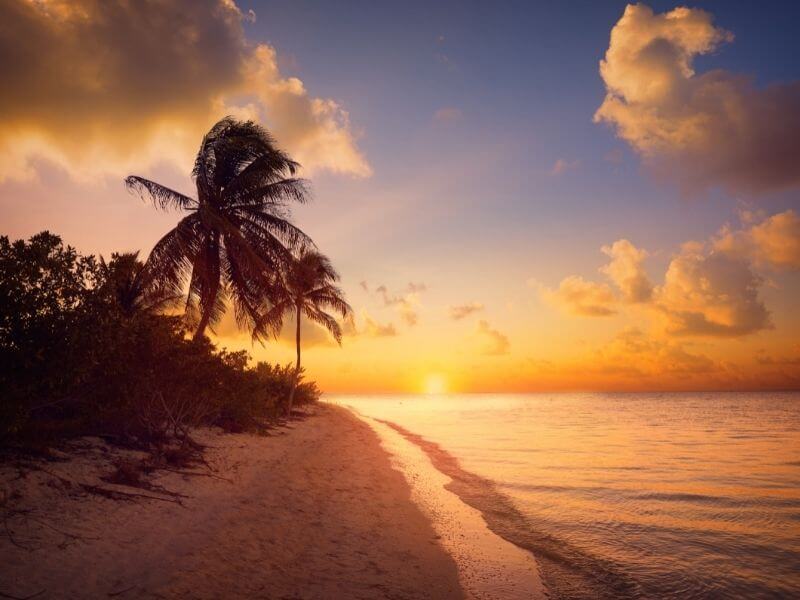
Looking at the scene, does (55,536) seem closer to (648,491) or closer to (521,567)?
(521,567)

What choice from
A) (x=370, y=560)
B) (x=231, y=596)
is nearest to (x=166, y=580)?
(x=231, y=596)

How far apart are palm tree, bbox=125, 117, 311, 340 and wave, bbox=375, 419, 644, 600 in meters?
10.7

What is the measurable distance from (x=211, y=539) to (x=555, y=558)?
4.73 meters

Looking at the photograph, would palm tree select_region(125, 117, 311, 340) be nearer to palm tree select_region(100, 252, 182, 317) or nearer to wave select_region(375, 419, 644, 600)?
palm tree select_region(100, 252, 182, 317)

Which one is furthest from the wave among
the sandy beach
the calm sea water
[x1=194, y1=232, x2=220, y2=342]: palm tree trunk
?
[x1=194, y1=232, x2=220, y2=342]: palm tree trunk

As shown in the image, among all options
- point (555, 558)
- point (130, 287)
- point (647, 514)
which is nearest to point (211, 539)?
point (555, 558)

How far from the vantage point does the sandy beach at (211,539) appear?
395cm

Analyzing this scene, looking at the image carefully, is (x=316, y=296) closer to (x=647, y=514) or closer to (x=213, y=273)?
(x=213, y=273)

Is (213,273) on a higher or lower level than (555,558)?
higher

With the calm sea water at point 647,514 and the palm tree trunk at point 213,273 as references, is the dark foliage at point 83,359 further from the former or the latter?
the calm sea water at point 647,514

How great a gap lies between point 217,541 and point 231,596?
4.86 ft

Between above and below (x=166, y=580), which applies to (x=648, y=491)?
below

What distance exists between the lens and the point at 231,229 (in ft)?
45.9

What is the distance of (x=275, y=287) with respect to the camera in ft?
52.3
